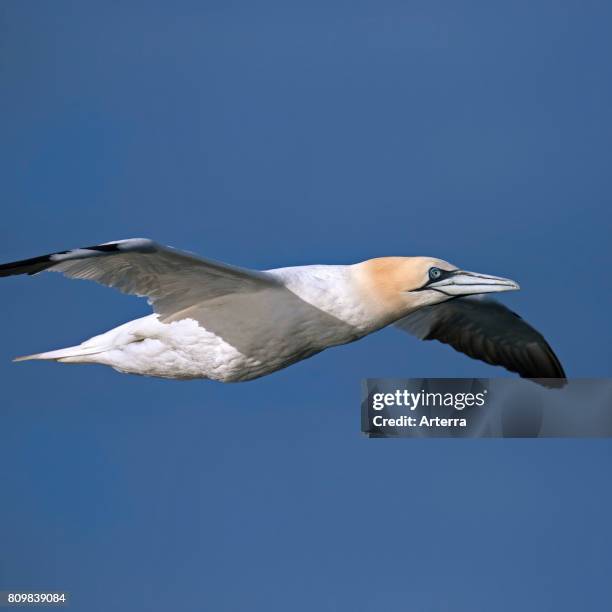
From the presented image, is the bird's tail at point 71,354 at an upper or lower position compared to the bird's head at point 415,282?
lower

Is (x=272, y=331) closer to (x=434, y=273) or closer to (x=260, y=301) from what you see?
(x=260, y=301)

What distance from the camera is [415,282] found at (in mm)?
9641

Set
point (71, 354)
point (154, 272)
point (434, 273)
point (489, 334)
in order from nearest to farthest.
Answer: point (154, 272) → point (434, 273) → point (71, 354) → point (489, 334)

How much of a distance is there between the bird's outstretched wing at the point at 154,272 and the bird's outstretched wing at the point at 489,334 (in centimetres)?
301

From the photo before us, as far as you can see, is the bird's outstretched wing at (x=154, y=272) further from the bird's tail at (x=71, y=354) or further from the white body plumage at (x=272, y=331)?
the bird's tail at (x=71, y=354)

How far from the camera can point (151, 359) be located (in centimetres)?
1020

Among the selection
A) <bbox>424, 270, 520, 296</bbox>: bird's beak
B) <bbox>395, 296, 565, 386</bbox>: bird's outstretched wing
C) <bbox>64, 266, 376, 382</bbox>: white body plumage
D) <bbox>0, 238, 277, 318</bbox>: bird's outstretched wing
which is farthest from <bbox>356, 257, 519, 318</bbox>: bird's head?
<bbox>395, 296, 565, 386</bbox>: bird's outstretched wing

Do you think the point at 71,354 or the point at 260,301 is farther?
the point at 71,354

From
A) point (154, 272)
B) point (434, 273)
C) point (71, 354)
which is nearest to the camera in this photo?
point (154, 272)

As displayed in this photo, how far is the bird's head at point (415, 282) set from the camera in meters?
9.61

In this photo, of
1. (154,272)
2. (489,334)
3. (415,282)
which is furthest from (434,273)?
(489,334)

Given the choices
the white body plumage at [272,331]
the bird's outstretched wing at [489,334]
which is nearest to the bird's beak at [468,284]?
the white body plumage at [272,331]

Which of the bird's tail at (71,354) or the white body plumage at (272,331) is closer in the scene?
the white body plumage at (272,331)

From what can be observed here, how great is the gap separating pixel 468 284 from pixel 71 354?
354 centimetres
